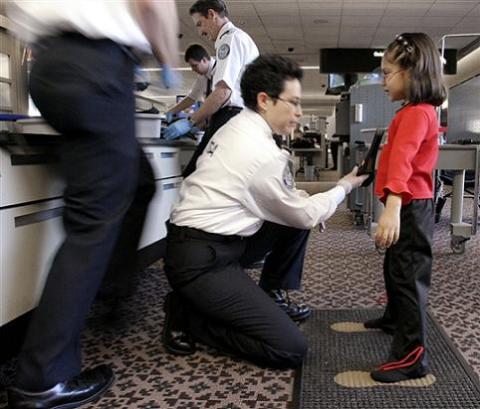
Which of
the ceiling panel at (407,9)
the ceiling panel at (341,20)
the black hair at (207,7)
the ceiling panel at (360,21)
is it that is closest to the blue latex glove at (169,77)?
the black hair at (207,7)

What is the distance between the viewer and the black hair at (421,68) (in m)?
1.33

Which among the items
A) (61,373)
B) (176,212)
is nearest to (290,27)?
(176,212)

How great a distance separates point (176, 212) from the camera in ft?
5.18

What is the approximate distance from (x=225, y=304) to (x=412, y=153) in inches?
26.2

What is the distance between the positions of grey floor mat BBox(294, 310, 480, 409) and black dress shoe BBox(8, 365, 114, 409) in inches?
19.8

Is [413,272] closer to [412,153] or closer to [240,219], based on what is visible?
[412,153]

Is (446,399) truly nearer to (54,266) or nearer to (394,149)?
(394,149)

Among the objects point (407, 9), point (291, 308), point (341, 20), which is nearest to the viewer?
point (291, 308)

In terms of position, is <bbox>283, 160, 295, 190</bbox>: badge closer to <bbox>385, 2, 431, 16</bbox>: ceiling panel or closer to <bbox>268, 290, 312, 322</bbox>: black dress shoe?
<bbox>268, 290, 312, 322</bbox>: black dress shoe

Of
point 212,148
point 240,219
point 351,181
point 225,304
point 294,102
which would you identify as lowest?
point 225,304

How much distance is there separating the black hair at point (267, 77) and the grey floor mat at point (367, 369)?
780 millimetres

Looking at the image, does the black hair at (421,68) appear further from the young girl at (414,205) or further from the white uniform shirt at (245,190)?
the white uniform shirt at (245,190)

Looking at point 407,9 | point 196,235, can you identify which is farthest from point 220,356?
point 407,9

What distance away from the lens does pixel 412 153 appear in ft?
4.22
